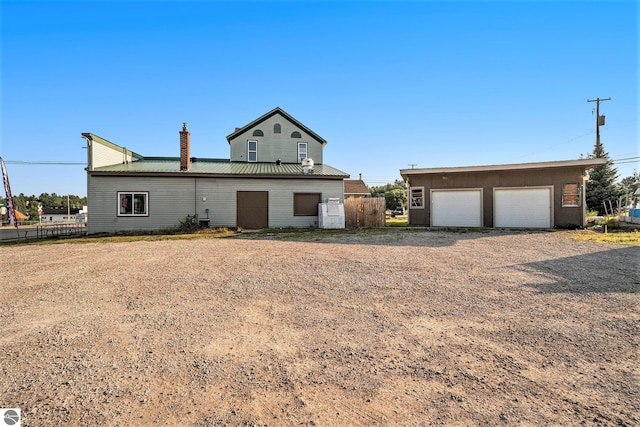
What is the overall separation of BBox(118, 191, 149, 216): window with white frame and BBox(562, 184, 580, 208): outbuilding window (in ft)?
77.1

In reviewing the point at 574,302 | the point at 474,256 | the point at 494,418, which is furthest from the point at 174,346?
the point at 474,256

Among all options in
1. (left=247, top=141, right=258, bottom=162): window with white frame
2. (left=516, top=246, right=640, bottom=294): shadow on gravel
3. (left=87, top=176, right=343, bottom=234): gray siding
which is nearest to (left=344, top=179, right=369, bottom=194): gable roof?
(left=247, top=141, right=258, bottom=162): window with white frame

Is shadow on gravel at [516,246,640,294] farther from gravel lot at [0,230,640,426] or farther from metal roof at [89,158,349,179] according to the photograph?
metal roof at [89,158,349,179]

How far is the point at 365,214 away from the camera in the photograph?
20.6 metres

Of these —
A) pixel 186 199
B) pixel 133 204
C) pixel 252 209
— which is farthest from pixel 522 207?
pixel 133 204

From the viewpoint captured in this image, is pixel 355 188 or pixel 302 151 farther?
pixel 355 188

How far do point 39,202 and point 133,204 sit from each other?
108 metres

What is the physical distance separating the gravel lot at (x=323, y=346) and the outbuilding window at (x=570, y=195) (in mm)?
11895

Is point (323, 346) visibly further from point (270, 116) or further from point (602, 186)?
point (602, 186)

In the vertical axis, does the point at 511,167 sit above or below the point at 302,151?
below

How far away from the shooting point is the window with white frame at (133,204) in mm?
18125

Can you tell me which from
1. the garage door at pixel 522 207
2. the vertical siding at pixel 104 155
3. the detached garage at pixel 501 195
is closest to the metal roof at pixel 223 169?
the vertical siding at pixel 104 155

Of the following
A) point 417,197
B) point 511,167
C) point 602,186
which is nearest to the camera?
point 511,167

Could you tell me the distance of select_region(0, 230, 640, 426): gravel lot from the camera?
2680mm
